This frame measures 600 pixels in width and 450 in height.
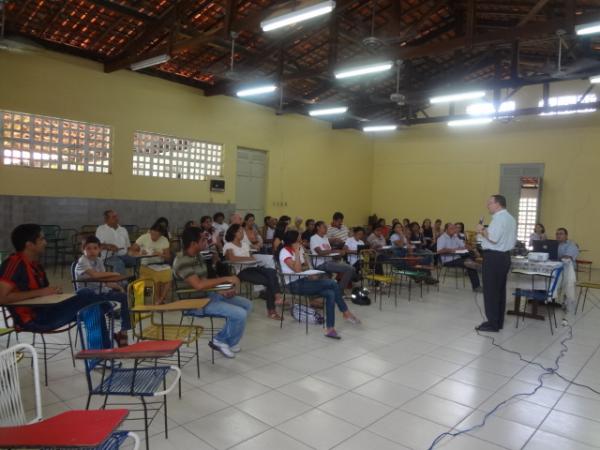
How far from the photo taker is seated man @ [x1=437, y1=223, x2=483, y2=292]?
7602 mm

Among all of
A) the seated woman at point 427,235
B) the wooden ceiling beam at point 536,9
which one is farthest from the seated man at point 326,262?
the seated woman at point 427,235

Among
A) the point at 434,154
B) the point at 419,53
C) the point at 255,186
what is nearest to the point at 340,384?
the point at 419,53

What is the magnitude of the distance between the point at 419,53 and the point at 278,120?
5832mm

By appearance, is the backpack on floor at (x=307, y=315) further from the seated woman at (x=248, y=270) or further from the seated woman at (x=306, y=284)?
the seated woman at (x=306, y=284)

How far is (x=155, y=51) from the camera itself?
25.7 feet

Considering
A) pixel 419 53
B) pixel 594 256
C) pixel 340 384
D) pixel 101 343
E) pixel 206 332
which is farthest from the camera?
pixel 594 256

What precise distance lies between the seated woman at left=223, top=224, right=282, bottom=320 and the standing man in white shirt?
2.49 m

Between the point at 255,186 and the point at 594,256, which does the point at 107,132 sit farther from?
the point at 594,256

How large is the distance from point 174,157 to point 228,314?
715 cm

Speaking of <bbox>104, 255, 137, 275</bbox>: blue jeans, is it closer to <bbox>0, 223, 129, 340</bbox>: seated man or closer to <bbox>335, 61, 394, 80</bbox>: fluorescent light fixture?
<bbox>0, 223, 129, 340</bbox>: seated man

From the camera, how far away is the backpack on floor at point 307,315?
16.6 ft

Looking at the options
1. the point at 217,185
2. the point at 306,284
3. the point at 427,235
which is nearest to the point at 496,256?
the point at 306,284

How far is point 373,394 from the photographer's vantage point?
3195mm

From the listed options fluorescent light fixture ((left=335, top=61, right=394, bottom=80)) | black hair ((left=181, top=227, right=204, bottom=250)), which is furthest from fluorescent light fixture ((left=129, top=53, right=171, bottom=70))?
black hair ((left=181, top=227, right=204, bottom=250))
